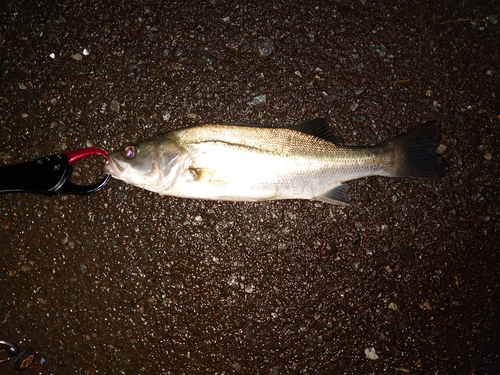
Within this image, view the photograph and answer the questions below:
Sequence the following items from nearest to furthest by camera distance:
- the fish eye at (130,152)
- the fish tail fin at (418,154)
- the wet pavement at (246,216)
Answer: the fish eye at (130,152) < the fish tail fin at (418,154) < the wet pavement at (246,216)

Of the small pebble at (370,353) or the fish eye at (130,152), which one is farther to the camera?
the small pebble at (370,353)

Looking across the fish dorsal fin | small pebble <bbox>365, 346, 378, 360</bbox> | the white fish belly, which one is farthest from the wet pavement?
the white fish belly

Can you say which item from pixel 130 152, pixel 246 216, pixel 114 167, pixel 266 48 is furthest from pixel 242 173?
pixel 266 48

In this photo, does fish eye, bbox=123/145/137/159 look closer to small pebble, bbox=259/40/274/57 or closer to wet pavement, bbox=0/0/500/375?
wet pavement, bbox=0/0/500/375

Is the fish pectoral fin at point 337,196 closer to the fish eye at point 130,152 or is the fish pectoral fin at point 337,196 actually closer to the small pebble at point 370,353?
the small pebble at point 370,353

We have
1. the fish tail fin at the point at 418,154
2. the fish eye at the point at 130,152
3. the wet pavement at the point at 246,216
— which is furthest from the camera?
the wet pavement at the point at 246,216

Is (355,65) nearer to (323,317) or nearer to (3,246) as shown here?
(323,317)

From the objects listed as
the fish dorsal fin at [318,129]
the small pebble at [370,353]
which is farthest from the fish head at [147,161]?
the small pebble at [370,353]

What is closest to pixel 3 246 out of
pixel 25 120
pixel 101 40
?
pixel 25 120

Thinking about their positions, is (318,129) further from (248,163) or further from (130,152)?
(130,152)
